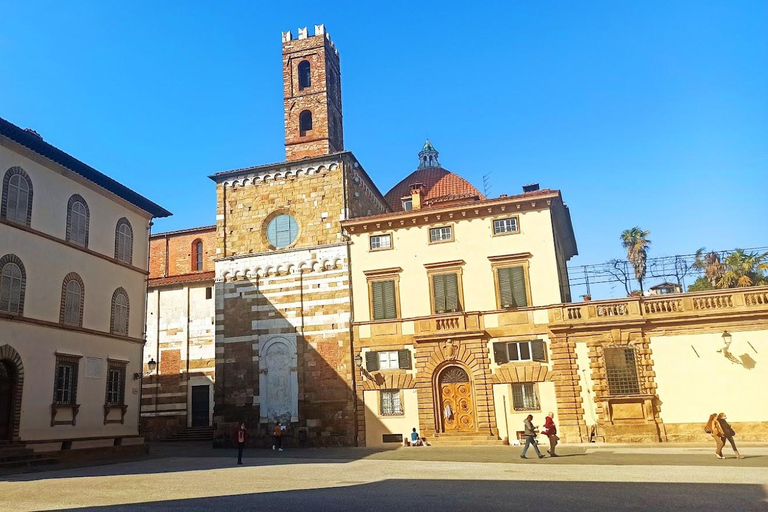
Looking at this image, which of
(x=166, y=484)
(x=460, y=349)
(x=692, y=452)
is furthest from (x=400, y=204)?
(x=166, y=484)

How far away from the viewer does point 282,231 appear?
104 ft

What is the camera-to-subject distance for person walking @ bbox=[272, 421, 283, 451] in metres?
27.3

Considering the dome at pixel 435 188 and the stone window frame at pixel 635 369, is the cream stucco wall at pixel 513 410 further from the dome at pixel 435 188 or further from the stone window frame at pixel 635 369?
the dome at pixel 435 188

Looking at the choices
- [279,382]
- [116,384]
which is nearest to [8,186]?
[116,384]

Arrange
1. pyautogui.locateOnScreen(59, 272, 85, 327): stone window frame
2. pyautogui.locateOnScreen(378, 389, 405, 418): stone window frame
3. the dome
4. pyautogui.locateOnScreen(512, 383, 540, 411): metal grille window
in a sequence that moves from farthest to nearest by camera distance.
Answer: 1. the dome
2. pyautogui.locateOnScreen(378, 389, 405, 418): stone window frame
3. pyautogui.locateOnScreen(512, 383, 540, 411): metal grille window
4. pyautogui.locateOnScreen(59, 272, 85, 327): stone window frame

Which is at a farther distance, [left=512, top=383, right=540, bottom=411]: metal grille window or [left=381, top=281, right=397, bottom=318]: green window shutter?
[left=381, top=281, right=397, bottom=318]: green window shutter

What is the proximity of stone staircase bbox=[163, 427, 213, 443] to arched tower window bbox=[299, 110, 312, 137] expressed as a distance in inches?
704

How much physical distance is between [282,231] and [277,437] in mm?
10378

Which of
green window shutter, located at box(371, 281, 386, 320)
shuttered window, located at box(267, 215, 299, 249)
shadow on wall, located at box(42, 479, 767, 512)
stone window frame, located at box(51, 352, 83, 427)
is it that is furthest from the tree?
stone window frame, located at box(51, 352, 83, 427)

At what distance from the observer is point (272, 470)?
17141 mm

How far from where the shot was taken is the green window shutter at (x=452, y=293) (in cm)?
2752

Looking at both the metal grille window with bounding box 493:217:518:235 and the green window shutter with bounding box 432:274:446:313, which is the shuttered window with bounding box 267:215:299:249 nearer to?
the green window shutter with bounding box 432:274:446:313

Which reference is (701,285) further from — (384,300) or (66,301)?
(66,301)

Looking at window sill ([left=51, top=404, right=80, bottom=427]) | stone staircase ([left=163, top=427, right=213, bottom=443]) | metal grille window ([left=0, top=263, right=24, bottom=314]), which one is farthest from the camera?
stone staircase ([left=163, top=427, right=213, bottom=443])
